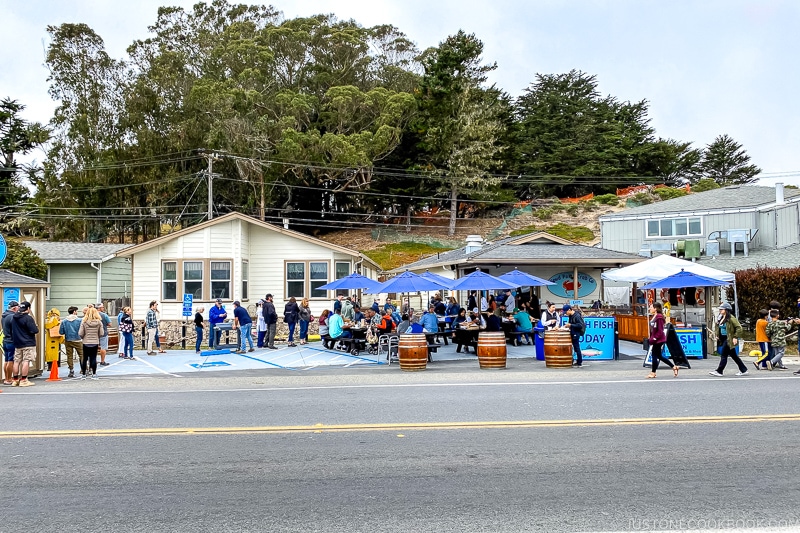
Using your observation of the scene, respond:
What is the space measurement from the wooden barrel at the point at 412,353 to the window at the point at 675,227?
82.6 ft

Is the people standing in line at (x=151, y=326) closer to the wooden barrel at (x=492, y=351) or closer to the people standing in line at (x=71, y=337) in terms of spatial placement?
the people standing in line at (x=71, y=337)

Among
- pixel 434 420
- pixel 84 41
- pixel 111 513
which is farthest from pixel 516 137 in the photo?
pixel 111 513

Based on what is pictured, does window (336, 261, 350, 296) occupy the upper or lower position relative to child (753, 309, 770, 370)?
upper

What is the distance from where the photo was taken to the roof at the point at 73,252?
31.1 m

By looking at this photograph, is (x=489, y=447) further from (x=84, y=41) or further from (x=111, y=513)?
(x=84, y=41)

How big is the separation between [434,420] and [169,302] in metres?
20.5

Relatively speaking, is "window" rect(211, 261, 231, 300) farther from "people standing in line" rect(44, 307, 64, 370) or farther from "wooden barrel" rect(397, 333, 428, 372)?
"wooden barrel" rect(397, 333, 428, 372)

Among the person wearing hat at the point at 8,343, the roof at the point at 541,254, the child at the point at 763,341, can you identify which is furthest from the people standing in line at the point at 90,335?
the child at the point at 763,341

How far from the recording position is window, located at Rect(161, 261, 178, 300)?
2786cm

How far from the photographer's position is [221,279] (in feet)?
91.4

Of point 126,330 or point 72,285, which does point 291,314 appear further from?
point 72,285

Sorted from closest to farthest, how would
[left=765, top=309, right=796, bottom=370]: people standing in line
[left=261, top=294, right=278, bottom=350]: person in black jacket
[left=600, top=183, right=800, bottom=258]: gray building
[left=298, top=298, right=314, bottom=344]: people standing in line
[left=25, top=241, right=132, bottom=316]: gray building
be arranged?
[left=765, top=309, right=796, bottom=370]: people standing in line < [left=261, top=294, right=278, bottom=350]: person in black jacket < [left=298, top=298, right=314, bottom=344]: people standing in line < [left=25, top=241, right=132, bottom=316]: gray building < [left=600, top=183, right=800, bottom=258]: gray building

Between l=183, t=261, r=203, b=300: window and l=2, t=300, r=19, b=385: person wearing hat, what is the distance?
12.3m

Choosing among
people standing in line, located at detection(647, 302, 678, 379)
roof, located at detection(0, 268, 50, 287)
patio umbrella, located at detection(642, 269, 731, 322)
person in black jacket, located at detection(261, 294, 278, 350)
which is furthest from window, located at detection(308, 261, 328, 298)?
people standing in line, located at detection(647, 302, 678, 379)
